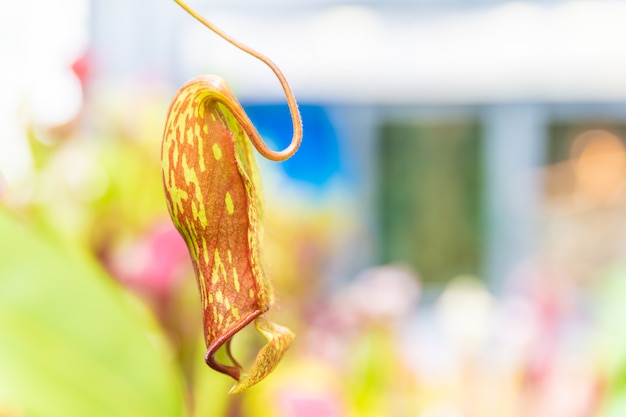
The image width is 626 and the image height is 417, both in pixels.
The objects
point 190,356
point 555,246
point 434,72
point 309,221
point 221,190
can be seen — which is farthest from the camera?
point 434,72

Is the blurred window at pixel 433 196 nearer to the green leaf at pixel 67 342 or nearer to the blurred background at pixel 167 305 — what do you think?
the blurred background at pixel 167 305

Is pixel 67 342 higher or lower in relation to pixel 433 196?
higher

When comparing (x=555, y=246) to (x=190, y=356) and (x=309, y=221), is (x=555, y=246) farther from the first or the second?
(x=190, y=356)

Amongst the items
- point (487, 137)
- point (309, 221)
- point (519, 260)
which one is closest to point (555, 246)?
point (519, 260)

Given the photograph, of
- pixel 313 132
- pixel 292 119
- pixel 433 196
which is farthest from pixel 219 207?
pixel 433 196

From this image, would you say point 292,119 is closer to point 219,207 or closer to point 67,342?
point 219,207

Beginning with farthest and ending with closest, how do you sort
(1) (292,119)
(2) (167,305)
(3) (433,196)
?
1. (3) (433,196)
2. (2) (167,305)
3. (1) (292,119)

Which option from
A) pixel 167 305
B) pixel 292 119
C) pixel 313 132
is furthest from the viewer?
pixel 313 132

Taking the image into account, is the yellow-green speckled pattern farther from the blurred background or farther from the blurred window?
the blurred window

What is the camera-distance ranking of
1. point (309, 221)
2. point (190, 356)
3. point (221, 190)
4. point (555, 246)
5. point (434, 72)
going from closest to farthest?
1. point (221, 190)
2. point (190, 356)
3. point (309, 221)
4. point (555, 246)
5. point (434, 72)
